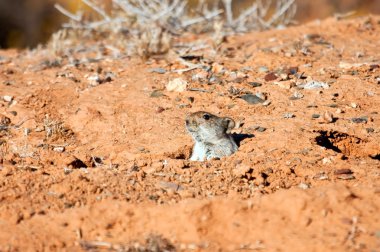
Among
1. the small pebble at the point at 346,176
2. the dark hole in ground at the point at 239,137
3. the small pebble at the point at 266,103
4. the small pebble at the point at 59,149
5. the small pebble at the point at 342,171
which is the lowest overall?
the small pebble at the point at 346,176

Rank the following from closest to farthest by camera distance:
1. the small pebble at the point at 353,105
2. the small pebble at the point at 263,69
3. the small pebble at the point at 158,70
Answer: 1. the small pebble at the point at 353,105
2. the small pebble at the point at 263,69
3. the small pebble at the point at 158,70

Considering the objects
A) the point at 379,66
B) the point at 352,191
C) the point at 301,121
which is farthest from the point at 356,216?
the point at 379,66

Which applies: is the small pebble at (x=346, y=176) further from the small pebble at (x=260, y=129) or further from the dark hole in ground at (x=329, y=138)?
the small pebble at (x=260, y=129)

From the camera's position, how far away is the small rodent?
19.5 feet

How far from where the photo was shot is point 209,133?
6016 millimetres

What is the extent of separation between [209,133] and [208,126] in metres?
0.07

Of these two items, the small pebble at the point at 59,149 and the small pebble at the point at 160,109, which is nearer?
the small pebble at the point at 59,149

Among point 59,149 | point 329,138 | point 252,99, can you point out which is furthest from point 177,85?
point 329,138

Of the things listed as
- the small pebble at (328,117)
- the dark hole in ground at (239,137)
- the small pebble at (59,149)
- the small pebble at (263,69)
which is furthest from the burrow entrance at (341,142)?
the small pebble at (59,149)

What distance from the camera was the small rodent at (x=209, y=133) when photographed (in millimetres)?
5941

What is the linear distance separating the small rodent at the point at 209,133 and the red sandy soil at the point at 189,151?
175 mm

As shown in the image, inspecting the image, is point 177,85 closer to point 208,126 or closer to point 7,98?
point 208,126

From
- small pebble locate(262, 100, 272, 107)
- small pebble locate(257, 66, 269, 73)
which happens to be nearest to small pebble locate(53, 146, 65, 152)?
small pebble locate(262, 100, 272, 107)

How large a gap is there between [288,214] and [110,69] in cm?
440
